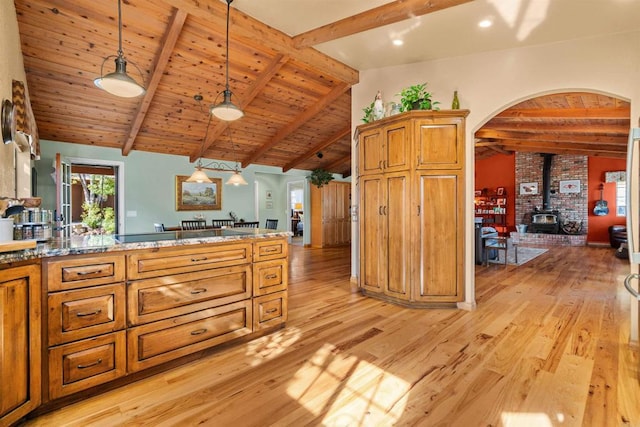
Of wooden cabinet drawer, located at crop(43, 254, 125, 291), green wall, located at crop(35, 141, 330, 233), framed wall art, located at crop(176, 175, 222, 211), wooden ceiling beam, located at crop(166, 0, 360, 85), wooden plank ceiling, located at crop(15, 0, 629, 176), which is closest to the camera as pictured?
wooden cabinet drawer, located at crop(43, 254, 125, 291)

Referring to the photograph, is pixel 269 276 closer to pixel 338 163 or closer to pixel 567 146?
pixel 338 163

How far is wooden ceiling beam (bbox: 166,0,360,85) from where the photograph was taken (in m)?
3.15

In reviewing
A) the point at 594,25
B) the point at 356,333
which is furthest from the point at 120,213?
the point at 594,25

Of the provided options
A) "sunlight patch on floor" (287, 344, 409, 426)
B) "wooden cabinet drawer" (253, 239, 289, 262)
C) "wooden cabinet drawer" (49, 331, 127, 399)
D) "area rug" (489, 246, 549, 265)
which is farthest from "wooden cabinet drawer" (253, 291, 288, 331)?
"area rug" (489, 246, 549, 265)

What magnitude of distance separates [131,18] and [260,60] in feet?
5.39

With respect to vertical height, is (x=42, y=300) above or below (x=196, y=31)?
below

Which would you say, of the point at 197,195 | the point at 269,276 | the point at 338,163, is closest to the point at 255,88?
the point at 269,276

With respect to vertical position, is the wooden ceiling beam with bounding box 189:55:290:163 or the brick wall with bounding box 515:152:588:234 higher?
the wooden ceiling beam with bounding box 189:55:290:163

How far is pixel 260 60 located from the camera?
4.52 metres

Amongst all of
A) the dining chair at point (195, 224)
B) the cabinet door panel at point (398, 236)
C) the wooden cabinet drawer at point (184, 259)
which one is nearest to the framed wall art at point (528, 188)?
the cabinet door panel at point (398, 236)

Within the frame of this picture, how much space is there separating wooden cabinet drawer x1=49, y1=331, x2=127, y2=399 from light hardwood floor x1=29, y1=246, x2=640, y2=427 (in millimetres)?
134

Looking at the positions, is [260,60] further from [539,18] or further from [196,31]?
[539,18]

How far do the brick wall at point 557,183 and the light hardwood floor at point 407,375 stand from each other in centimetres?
760

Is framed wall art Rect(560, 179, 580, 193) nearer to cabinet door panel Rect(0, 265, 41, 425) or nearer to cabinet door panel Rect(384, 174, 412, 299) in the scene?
cabinet door panel Rect(384, 174, 412, 299)
